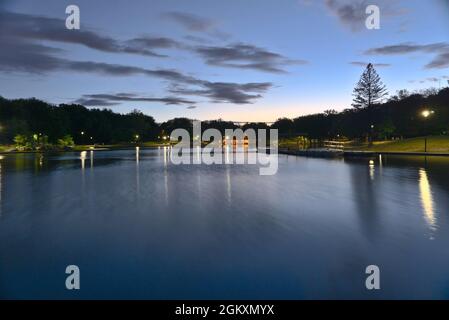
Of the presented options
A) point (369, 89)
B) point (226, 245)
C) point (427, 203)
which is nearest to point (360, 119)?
point (369, 89)

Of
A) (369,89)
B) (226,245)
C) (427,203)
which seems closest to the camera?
(226,245)

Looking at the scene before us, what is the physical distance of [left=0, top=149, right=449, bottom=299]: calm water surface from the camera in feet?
18.6

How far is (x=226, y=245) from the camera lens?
7.77m

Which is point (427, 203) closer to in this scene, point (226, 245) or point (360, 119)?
point (226, 245)

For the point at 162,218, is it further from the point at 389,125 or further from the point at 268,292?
the point at 389,125

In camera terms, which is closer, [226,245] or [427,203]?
[226,245]

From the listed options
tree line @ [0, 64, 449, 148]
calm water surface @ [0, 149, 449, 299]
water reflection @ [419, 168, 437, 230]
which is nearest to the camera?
calm water surface @ [0, 149, 449, 299]

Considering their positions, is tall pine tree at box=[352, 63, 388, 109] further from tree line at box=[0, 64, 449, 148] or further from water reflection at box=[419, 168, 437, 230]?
water reflection at box=[419, 168, 437, 230]

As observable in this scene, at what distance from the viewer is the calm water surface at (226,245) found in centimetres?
568

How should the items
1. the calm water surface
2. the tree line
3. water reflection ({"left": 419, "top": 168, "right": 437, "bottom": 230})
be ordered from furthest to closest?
the tree line < water reflection ({"left": 419, "top": 168, "right": 437, "bottom": 230}) < the calm water surface

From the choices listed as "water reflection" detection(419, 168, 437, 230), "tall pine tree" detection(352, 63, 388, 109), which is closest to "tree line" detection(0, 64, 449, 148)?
"tall pine tree" detection(352, 63, 388, 109)

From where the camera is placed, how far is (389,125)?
81875mm

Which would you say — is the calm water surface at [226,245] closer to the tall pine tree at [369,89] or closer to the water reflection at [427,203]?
the water reflection at [427,203]

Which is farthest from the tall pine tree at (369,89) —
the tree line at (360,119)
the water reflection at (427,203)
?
the water reflection at (427,203)
